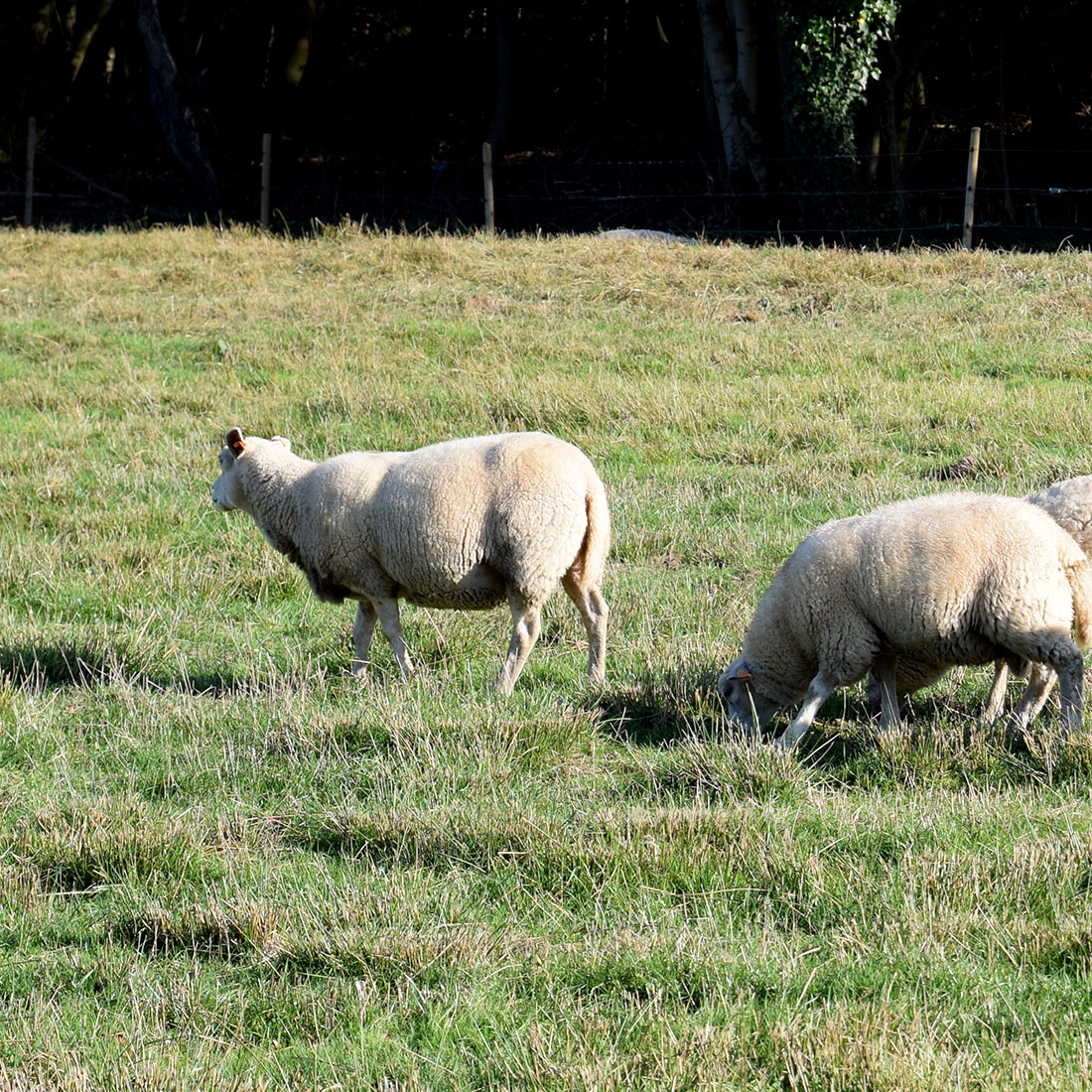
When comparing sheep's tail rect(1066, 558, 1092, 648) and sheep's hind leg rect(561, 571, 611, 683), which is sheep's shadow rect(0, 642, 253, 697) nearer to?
sheep's hind leg rect(561, 571, 611, 683)

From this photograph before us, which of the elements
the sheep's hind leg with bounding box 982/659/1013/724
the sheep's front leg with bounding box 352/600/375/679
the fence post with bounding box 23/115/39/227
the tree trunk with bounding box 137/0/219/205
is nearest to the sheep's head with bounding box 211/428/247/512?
the sheep's front leg with bounding box 352/600/375/679

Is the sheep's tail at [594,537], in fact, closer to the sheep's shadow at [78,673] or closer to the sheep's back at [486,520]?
the sheep's back at [486,520]

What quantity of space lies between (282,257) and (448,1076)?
1491cm

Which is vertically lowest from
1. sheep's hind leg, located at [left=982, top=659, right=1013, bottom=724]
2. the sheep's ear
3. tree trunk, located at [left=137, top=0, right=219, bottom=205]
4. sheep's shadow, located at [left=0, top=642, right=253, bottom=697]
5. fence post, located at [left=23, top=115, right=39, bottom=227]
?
sheep's shadow, located at [left=0, top=642, right=253, bottom=697]

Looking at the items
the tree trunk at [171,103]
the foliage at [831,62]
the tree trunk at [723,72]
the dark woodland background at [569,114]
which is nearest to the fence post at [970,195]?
the dark woodland background at [569,114]

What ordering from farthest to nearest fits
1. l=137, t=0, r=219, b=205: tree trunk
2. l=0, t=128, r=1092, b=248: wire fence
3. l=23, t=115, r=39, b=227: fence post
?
l=137, t=0, r=219, b=205: tree trunk
l=23, t=115, r=39, b=227: fence post
l=0, t=128, r=1092, b=248: wire fence

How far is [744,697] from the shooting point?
220 inches

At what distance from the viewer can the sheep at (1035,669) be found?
529 centimetres

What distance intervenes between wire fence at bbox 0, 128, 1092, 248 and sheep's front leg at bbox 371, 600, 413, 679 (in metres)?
13.4

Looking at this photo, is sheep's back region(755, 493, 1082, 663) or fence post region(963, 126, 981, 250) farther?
fence post region(963, 126, 981, 250)

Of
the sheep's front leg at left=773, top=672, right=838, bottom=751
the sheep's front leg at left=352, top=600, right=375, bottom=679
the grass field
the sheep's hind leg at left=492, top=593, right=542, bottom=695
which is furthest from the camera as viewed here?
the sheep's front leg at left=352, top=600, right=375, bottom=679

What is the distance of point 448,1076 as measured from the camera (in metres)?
3.12

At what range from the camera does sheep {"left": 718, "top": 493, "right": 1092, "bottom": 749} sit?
496 centimetres

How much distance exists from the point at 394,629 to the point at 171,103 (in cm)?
2014
